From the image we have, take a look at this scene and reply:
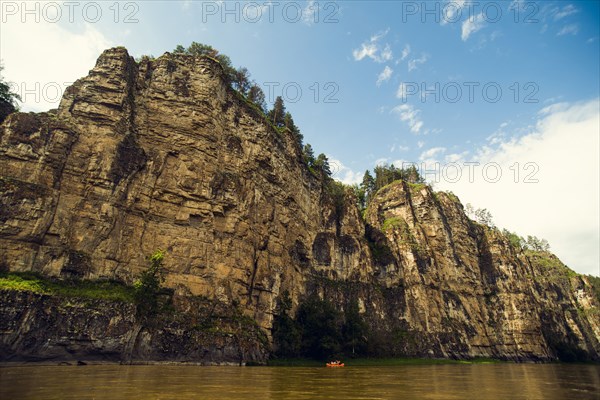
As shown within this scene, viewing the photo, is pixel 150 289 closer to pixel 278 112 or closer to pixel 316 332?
pixel 316 332

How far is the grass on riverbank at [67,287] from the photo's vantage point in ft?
100

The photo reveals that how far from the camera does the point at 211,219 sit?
150ft

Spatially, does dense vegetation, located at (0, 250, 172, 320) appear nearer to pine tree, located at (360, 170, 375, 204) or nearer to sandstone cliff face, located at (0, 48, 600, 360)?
sandstone cliff face, located at (0, 48, 600, 360)

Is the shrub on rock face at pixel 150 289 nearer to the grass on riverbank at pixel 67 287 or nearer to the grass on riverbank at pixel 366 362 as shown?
the grass on riverbank at pixel 67 287

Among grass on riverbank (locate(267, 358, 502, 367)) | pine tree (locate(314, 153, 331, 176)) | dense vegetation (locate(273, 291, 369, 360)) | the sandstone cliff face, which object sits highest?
pine tree (locate(314, 153, 331, 176))

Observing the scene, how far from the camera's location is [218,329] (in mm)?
39062

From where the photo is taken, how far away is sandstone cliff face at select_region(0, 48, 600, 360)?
36531 mm

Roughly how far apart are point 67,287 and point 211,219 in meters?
17.3

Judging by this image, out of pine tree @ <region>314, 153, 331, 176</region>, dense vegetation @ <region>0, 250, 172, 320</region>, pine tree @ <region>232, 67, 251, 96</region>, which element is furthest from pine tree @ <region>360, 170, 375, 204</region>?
dense vegetation @ <region>0, 250, 172, 320</region>

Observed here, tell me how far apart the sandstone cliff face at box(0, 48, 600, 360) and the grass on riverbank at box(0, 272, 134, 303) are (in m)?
1.28

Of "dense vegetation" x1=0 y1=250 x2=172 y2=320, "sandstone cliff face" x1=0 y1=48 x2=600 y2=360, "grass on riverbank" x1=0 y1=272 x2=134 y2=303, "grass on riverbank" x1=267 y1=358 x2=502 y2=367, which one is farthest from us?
"grass on riverbank" x1=267 y1=358 x2=502 y2=367

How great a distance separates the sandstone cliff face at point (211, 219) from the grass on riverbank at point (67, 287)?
128cm

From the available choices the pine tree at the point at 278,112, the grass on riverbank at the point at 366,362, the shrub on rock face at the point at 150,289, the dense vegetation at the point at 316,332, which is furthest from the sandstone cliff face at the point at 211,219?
the pine tree at the point at 278,112

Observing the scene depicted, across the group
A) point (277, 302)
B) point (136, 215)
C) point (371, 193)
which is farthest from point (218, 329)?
point (371, 193)
